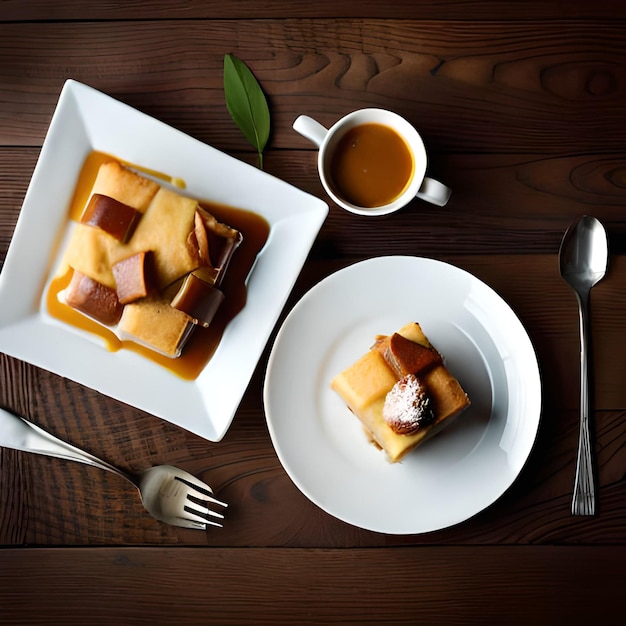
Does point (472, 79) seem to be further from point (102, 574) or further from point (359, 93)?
point (102, 574)

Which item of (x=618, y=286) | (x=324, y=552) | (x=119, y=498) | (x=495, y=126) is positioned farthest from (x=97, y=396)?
(x=618, y=286)

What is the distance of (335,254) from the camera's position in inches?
65.7

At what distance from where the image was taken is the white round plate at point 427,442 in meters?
1.57

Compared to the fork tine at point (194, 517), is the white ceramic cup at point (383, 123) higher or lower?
higher

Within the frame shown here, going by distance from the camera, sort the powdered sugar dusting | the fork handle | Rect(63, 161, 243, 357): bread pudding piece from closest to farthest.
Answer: the powdered sugar dusting
Rect(63, 161, 243, 357): bread pudding piece
the fork handle

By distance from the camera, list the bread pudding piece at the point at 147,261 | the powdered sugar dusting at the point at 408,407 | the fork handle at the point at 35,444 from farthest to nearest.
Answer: the fork handle at the point at 35,444 → the bread pudding piece at the point at 147,261 → the powdered sugar dusting at the point at 408,407

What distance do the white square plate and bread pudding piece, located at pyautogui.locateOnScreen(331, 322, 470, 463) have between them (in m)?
0.25

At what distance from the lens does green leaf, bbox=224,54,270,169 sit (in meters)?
1.64

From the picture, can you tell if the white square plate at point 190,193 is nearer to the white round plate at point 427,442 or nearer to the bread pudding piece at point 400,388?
the white round plate at point 427,442

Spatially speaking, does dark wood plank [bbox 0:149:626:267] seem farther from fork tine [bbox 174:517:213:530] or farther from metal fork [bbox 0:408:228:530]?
fork tine [bbox 174:517:213:530]

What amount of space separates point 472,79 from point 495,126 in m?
0.13

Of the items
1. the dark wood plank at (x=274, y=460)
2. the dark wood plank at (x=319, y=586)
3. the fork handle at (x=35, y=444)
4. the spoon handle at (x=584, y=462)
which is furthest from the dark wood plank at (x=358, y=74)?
the dark wood plank at (x=319, y=586)

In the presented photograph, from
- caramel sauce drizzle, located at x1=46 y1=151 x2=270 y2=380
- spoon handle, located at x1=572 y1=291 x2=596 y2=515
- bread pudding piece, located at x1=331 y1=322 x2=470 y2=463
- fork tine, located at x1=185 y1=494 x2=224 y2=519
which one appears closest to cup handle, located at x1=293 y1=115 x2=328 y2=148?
caramel sauce drizzle, located at x1=46 y1=151 x2=270 y2=380

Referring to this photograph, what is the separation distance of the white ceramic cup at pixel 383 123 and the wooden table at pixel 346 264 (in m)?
0.09
